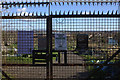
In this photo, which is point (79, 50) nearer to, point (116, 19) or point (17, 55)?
point (116, 19)

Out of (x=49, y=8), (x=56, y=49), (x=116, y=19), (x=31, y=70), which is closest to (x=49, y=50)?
(x=56, y=49)

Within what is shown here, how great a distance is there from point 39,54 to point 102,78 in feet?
6.77

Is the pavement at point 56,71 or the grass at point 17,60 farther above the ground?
the grass at point 17,60

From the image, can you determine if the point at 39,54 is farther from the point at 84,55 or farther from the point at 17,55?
the point at 84,55

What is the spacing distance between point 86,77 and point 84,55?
695mm

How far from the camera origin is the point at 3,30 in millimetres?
4434

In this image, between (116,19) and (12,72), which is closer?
(116,19)

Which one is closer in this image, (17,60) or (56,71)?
(56,71)

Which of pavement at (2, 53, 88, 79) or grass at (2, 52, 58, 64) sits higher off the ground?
grass at (2, 52, 58, 64)

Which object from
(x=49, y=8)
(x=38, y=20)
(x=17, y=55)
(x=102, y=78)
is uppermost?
(x=49, y=8)

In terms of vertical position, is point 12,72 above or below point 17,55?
below

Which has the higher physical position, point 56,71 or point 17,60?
point 17,60

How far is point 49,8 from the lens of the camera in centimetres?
418

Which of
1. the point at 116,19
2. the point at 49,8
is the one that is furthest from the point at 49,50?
the point at 116,19
